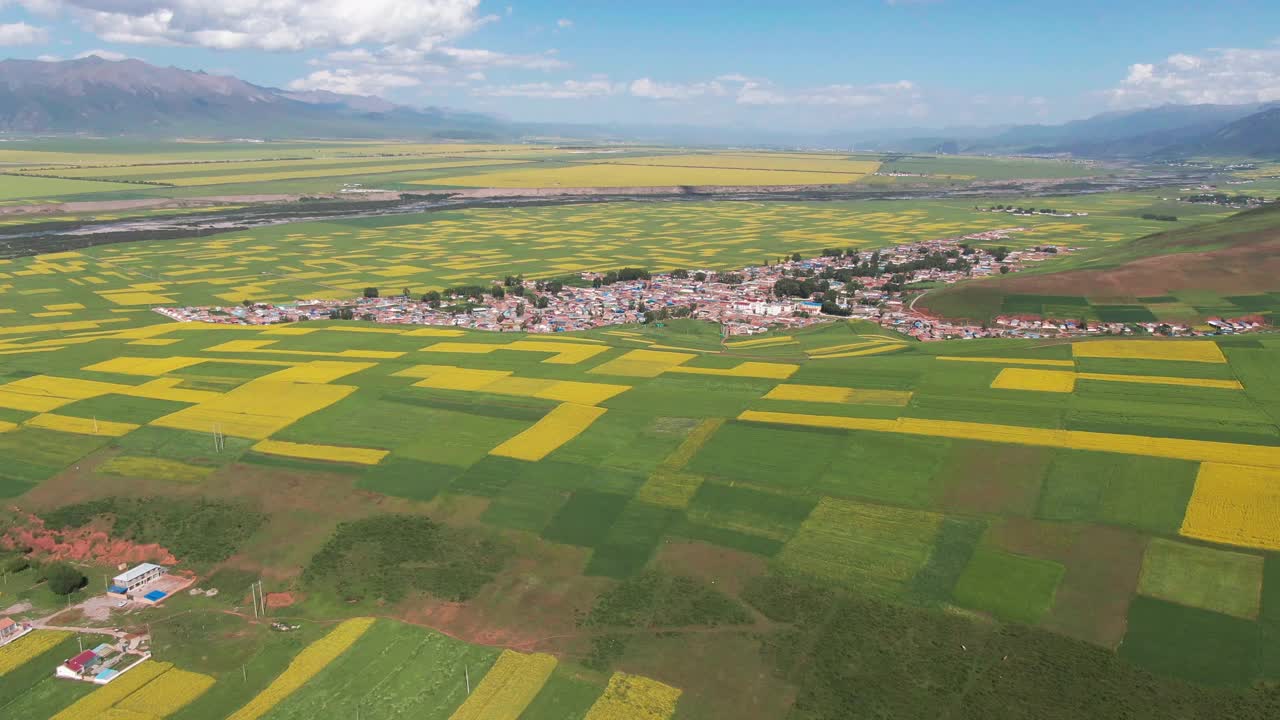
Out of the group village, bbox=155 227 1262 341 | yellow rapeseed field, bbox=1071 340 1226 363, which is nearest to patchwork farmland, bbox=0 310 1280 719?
yellow rapeseed field, bbox=1071 340 1226 363

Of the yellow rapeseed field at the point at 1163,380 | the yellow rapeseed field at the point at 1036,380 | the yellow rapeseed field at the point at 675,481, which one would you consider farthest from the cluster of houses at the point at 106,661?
the yellow rapeseed field at the point at 1163,380

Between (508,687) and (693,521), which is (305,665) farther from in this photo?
(693,521)

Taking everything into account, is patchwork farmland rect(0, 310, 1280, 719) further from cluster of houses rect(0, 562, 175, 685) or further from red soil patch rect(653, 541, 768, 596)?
cluster of houses rect(0, 562, 175, 685)

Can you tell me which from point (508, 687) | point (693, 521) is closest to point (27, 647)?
point (508, 687)

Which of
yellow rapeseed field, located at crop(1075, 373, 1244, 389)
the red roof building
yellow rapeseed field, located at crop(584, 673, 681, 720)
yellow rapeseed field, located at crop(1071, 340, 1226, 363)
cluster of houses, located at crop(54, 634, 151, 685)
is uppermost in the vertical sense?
yellow rapeseed field, located at crop(1071, 340, 1226, 363)

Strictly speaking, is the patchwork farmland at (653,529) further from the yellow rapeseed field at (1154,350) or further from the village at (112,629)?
the yellow rapeseed field at (1154,350)

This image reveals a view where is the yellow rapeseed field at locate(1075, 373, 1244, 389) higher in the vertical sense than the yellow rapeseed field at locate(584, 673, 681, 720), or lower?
higher
